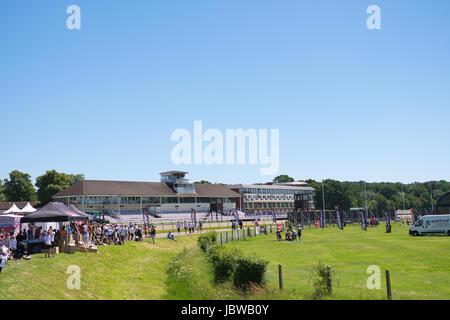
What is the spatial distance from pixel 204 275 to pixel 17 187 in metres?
95.0

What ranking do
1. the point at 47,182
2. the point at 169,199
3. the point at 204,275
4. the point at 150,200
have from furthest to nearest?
the point at 47,182
the point at 169,199
the point at 150,200
the point at 204,275

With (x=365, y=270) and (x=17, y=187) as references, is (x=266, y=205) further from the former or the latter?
(x=365, y=270)

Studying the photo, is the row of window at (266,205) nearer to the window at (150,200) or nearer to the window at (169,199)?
the window at (169,199)

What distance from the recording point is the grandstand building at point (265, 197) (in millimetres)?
102500

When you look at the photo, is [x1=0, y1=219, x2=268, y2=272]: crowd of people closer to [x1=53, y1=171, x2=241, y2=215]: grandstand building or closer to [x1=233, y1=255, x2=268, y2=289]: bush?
[x1=233, y1=255, x2=268, y2=289]: bush

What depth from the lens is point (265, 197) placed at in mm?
110312

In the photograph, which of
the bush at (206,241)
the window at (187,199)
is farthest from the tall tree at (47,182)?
the bush at (206,241)

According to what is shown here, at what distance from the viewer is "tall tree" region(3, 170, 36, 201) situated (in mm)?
96062

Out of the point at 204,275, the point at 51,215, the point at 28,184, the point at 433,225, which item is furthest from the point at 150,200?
the point at 204,275

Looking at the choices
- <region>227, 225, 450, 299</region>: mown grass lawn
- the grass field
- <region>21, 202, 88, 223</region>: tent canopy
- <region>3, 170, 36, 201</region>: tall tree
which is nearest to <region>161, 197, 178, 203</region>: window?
<region>3, 170, 36, 201</region>: tall tree
